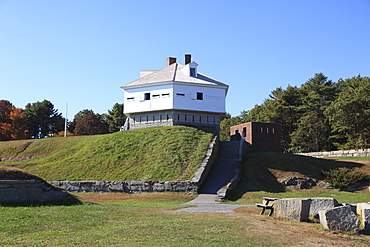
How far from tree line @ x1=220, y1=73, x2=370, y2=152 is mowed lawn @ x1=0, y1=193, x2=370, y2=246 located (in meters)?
35.7

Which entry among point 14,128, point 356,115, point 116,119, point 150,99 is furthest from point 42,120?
point 356,115

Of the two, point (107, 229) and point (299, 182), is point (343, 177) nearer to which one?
point (299, 182)

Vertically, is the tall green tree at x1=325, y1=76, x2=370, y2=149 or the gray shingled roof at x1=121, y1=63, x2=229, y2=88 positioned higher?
the gray shingled roof at x1=121, y1=63, x2=229, y2=88

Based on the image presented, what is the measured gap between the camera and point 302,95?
60.2 m

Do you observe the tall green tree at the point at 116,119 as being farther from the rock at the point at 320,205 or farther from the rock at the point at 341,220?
the rock at the point at 341,220

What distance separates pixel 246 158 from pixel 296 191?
21.6 feet

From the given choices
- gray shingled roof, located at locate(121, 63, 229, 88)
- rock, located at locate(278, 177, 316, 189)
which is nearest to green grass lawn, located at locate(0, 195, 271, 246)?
rock, located at locate(278, 177, 316, 189)

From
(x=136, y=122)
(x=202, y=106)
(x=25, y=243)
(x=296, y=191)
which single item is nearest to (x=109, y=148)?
(x=136, y=122)

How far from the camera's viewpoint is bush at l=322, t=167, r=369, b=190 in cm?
2846

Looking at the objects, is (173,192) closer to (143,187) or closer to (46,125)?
(143,187)

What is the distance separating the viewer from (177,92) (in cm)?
3978

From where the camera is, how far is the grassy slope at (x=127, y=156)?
92.8 ft

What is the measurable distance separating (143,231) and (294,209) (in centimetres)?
592

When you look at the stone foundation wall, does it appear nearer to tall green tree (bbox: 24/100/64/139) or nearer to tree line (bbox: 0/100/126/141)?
tree line (bbox: 0/100/126/141)
